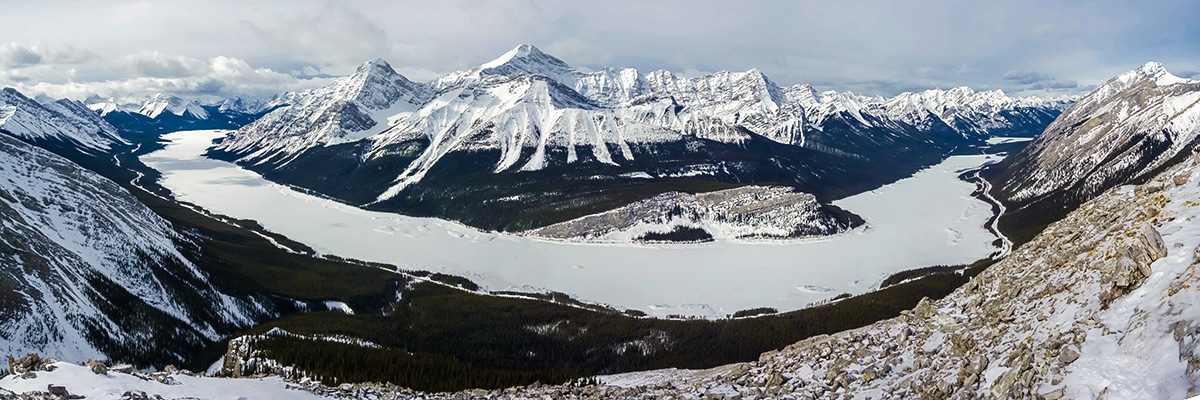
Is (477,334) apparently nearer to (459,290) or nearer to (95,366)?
(459,290)

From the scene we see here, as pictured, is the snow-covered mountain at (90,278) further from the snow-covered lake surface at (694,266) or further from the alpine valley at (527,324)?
the snow-covered lake surface at (694,266)

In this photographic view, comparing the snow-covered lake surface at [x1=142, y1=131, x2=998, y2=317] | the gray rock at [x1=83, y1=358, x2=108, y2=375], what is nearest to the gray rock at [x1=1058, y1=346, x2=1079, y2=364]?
the gray rock at [x1=83, y1=358, x2=108, y2=375]

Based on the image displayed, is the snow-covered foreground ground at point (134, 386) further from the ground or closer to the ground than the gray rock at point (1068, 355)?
closer to the ground

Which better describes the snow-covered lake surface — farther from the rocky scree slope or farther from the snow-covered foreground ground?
the snow-covered foreground ground

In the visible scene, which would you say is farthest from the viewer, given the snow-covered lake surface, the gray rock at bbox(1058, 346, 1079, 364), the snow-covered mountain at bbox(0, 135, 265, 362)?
the snow-covered lake surface

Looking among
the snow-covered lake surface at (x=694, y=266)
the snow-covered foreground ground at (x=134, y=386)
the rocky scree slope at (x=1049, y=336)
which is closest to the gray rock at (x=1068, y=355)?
the rocky scree slope at (x=1049, y=336)

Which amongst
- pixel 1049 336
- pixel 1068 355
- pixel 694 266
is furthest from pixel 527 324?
pixel 1068 355

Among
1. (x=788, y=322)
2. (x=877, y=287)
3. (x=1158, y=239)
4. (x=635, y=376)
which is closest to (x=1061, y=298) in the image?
(x=1158, y=239)

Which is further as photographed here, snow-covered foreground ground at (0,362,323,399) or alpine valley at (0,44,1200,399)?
snow-covered foreground ground at (0,362,323,399)
